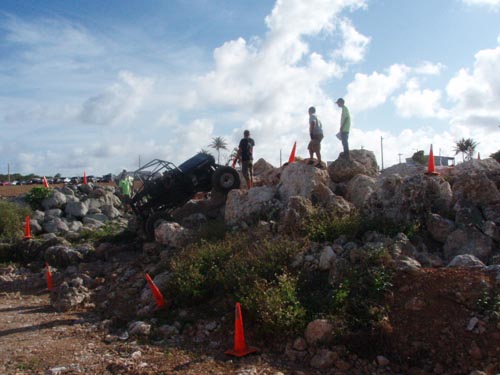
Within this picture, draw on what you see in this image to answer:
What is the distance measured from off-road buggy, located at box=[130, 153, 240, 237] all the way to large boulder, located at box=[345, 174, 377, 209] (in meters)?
3.13

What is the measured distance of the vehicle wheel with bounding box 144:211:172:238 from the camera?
12.3m

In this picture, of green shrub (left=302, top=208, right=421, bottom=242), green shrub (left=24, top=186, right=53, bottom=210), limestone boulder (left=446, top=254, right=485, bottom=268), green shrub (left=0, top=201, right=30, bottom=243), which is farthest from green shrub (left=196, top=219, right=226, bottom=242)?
green shrub (left=24, top=186, right=53, bottom=210)

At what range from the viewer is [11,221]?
15.6 metres

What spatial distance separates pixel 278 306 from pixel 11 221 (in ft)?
40.1

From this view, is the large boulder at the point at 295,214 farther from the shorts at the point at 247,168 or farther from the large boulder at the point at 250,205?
the shorts at the point at 247,168

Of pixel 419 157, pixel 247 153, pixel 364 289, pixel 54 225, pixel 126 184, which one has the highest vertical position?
pixel 419 157

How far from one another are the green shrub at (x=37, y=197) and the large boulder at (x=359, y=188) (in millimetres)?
12510

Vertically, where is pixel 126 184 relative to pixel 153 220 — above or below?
above

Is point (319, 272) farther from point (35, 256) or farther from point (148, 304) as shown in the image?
point (35, 256)

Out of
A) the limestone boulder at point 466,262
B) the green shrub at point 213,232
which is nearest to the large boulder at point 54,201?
the green shrub at point 213,232

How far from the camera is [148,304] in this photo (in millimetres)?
7934

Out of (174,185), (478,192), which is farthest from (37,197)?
(478,192)

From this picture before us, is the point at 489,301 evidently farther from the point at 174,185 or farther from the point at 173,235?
the point at 174,185

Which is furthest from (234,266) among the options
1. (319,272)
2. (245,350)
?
(245,350)
